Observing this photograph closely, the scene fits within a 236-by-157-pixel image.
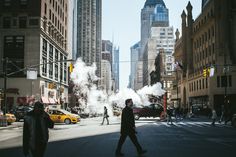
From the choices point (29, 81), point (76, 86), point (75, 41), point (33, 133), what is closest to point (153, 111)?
point (29, 81)

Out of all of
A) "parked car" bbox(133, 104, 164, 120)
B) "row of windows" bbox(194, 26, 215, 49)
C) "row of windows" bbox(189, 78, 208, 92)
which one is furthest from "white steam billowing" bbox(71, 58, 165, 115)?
"parked car" bbox(133, 104, 164, 120)

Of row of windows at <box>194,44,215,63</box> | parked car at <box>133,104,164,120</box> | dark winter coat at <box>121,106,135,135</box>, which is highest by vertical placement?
row of windows at <box>194,44,215,63</box>

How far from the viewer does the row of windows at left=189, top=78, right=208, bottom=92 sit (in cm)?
6244

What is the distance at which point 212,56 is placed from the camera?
6347cm

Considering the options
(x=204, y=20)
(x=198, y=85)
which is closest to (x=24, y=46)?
(x=198, y=85)

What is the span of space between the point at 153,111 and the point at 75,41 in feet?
529

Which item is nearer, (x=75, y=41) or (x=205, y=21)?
(x=205, y=21)

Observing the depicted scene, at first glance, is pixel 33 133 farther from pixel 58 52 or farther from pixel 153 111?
pixel 58 52

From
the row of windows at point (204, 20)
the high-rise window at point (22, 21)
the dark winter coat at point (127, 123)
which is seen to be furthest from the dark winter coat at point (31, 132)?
the row of windows at point (204, 20)

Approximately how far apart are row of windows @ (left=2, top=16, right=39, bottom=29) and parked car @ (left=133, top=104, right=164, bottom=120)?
2298 cm

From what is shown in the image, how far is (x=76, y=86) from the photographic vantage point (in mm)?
98188

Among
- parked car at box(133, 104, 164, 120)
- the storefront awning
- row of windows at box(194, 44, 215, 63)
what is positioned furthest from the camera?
row of windows at box(194, 44, 215, 63)

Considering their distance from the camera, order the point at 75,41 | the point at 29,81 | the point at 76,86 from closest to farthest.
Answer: the point at 29,81
the point at 76,86
the point at 75,41

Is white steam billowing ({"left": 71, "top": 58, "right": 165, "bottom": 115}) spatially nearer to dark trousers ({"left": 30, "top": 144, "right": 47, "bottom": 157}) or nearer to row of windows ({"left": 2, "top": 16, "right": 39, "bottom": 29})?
row of windows ({"left": 2, "top": 16, "right": 39, "bottom": 29})
